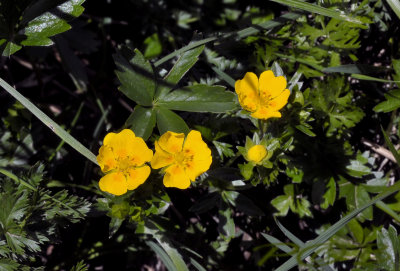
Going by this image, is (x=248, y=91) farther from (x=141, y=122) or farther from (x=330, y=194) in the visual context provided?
(x=330, y=194)

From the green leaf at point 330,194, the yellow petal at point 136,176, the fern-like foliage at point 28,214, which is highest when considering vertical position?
the yellow petal at point 136,176

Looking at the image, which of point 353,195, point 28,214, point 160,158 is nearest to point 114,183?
point 160,158

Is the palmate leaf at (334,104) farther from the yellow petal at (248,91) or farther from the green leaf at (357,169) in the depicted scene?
the yellow petal at (248,91)

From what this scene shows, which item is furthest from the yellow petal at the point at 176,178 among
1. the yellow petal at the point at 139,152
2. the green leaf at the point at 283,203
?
the green leaf at the point at 283,203

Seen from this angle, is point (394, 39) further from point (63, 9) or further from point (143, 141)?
point (63, 9)

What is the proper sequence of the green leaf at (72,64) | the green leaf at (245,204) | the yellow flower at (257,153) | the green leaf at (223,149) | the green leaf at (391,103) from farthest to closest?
the green leaf at (72,64) → the green leaf at (245,204) → the green leaf at (391,103) → the green leaf at (223,149) → the yellow flower at (257,153)

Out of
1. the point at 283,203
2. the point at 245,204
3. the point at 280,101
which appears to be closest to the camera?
the point at 280,101

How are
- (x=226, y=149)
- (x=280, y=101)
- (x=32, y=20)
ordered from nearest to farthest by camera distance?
(x=280, y=101)
(x=32, y=20)
(x=226, y=149)

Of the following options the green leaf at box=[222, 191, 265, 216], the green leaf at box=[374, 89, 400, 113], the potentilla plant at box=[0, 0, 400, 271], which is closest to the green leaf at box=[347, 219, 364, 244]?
the potentilla plant at box=[0, 0, 400, 271]
